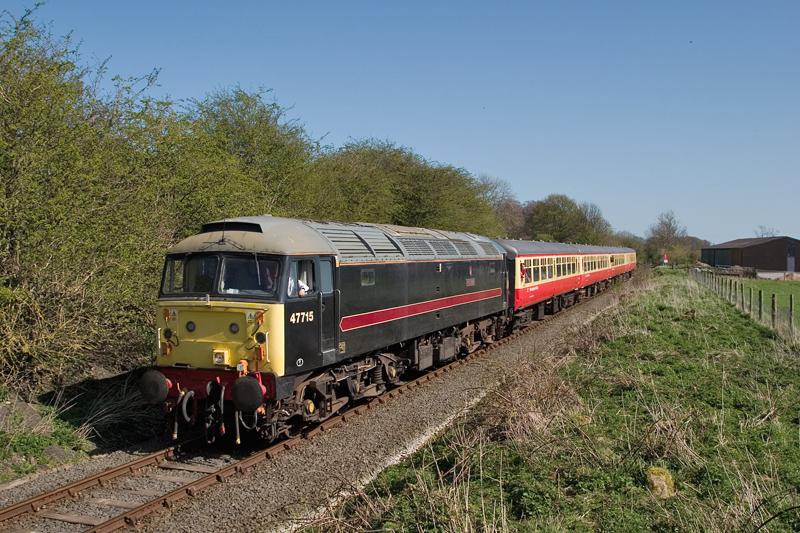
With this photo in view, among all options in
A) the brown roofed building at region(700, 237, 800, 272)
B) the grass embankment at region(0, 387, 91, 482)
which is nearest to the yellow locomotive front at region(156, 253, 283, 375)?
the grass embankment at region(0, 387, 91, 482)

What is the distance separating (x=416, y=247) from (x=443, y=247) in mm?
1731

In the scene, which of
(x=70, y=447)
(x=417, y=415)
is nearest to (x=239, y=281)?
(x=70, y=447)

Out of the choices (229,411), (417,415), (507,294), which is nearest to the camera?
(229,411)

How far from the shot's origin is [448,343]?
1611cm

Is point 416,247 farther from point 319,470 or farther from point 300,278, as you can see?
point 319,470

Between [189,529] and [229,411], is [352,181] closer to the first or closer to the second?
[229,411]

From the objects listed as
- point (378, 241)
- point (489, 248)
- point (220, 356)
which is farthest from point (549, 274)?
point (220, 356)

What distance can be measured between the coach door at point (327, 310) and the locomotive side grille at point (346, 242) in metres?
0.53

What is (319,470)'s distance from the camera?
29.3ft

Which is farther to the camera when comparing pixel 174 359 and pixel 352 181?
pixel 352 181

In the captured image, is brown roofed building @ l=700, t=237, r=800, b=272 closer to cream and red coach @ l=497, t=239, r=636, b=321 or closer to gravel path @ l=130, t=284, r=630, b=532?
cream and red coach @ l=497, t=239, r=636, b=321

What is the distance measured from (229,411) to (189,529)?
2.54 m

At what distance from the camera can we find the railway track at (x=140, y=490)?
7.22 metres

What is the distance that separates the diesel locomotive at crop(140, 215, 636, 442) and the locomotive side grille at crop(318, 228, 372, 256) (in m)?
0.03
